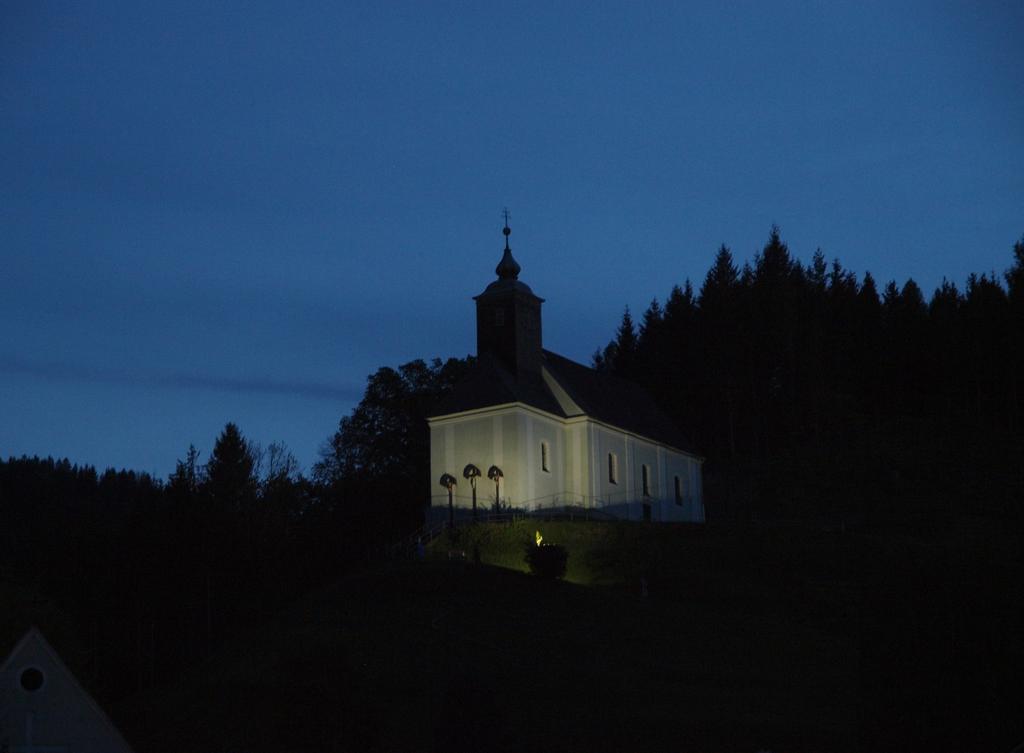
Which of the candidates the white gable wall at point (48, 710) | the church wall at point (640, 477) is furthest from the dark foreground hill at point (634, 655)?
the church wall at point (640, 477)

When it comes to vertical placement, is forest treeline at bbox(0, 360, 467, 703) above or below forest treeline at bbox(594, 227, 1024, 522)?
below

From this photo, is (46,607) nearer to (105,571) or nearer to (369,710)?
(105,571)

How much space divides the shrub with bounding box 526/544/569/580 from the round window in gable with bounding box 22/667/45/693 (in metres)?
22.6

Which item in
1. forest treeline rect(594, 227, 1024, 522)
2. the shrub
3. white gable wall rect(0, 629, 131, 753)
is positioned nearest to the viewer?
white gable wall rect(0, 629, 131, 753)

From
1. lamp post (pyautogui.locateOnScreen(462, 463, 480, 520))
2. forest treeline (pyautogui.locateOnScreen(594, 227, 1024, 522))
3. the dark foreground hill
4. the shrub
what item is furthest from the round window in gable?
forest treeline (pyautogui.locateOnScreen(594, 227, 1024, 522))

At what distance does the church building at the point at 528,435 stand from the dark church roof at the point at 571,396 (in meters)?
0.06

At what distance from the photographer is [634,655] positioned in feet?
110

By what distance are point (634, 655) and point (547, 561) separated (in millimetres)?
8808

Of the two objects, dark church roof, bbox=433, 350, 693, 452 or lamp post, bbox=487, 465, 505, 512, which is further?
dark church roof, bbox=433, 350, 693, 452

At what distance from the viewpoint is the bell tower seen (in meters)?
56.0

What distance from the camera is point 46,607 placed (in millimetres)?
39500

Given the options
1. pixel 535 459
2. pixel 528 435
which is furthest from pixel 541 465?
pixel 528 435

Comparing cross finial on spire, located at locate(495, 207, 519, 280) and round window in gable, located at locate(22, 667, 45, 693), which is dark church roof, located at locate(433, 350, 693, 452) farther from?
round window in gable, located at locate(22, 667, 45, 693)

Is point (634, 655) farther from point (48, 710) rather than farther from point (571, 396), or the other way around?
point (571, 396)
